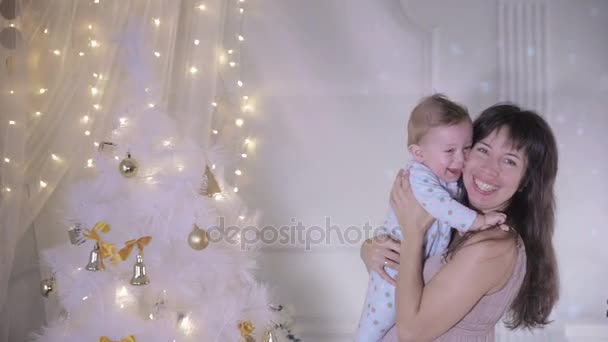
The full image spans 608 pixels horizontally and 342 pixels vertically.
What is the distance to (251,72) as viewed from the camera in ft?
9.81

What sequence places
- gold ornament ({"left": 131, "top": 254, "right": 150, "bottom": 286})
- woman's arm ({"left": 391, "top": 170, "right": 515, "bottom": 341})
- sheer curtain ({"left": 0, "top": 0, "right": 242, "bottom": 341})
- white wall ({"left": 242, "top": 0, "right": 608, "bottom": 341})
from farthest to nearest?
white wall ({"left": 242, "top": 0, "right": 608, "bottom": 341}) → sheer curtain ({"left": 0, "top": 0, "right": 242, "bottom": 341}) → gold ornament ({"left": 131, "top": 254, "right": 150, "bottom": 286}) → woman's arm ({"left": 391, "top": 170, "right": 515, "bottom": 341})

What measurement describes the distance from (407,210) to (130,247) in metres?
0.94

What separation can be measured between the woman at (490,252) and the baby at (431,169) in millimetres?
37

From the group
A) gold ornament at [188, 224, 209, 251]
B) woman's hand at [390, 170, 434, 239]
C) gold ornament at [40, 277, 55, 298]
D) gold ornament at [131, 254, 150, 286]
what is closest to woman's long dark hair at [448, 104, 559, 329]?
woman's hand at [390, 170, 434, 239]

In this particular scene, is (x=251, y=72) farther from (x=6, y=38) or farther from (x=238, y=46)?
(x=6, y=38)

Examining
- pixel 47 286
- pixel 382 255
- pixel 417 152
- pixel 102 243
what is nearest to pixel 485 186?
pixel 417 152

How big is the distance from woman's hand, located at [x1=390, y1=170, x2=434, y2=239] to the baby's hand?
0.17 metres

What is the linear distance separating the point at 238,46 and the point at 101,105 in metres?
0.68

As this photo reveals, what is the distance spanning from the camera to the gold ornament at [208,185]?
2221 mm

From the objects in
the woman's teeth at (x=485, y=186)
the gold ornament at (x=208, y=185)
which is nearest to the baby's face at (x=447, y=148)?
the woman's teeth at (x=485, y=186)

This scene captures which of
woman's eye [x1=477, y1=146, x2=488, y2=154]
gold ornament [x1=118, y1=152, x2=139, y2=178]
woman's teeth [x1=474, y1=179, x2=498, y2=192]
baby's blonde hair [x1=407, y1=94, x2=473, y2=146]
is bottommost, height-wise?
woman's teeth [x1=474, y1=179, x2=498, y2=192]

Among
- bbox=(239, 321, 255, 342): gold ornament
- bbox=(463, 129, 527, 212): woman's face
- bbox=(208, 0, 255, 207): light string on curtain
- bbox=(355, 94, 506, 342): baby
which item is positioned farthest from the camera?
bbox=(208, 0, 255, 207): light string on curtain

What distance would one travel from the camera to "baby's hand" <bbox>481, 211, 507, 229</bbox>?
1.62 meters

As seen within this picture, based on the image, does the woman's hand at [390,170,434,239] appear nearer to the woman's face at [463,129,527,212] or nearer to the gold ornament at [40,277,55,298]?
the woman's face at [463,129,527,212]
